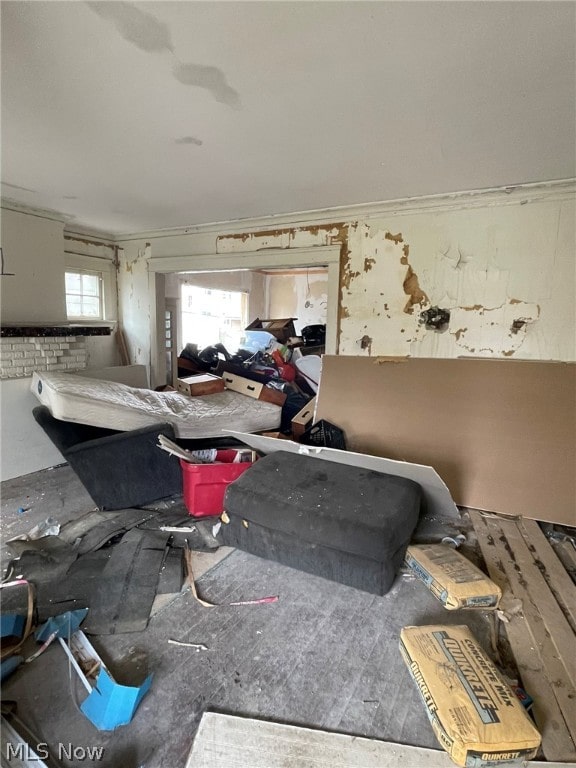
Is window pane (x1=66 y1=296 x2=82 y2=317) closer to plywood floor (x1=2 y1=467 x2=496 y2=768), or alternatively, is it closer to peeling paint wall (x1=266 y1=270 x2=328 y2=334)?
plywood floor (x1=2 y1=467 x2=496 y2=768)

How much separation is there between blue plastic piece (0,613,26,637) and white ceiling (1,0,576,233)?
2144mm

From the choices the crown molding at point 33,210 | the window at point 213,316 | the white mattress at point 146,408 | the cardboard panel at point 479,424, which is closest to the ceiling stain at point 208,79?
the white mattress at point 146,408

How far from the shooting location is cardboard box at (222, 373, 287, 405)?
3.86 m

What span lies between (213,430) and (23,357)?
182 cm

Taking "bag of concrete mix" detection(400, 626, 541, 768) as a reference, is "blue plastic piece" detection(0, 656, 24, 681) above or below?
below

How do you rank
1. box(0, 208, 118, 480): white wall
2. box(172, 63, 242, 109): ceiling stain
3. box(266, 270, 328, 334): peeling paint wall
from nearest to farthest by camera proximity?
box(172, 63, 242, 109): ceiling stain → box(0, 208, 118, 480): white wall → box(266, 270, 328, 334): peeling paint wall

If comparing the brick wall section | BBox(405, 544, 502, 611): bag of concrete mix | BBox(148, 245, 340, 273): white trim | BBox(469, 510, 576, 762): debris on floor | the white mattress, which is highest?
BBox(148, 245, 340, 273): white trim

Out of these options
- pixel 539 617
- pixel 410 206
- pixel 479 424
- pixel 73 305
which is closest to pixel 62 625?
pixel 539 617

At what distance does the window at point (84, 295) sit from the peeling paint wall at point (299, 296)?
392 centimetres

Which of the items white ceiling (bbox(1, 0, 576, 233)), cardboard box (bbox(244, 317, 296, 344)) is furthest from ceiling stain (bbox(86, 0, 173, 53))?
cardboard box (bbox(244, 317, 296, 344))

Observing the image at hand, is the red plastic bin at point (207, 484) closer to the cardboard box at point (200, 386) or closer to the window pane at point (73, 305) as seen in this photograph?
the cardboard box at point (200, 386)

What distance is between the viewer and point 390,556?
1704mm

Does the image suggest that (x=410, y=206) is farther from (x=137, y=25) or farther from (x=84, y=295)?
(x=84, y=295)

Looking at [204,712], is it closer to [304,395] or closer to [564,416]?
[564,416]
